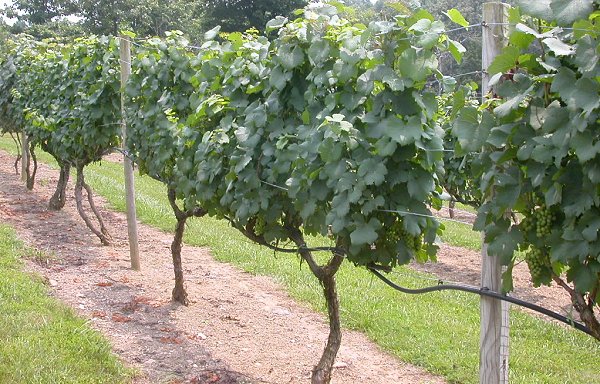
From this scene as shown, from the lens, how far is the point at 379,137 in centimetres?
345

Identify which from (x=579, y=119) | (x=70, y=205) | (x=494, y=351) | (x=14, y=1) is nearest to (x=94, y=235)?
(x=70, y=205)

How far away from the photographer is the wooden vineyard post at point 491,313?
312cm

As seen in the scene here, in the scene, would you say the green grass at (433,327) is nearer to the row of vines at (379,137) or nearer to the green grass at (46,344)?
the row of vines at (379,137)

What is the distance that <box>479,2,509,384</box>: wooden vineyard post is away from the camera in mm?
3117

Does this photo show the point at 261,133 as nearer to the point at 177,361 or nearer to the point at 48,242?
the point at 177,361

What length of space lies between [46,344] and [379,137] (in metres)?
3.05

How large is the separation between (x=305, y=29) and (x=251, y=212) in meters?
1.10

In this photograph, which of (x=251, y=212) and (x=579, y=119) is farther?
(x=251, y=212)

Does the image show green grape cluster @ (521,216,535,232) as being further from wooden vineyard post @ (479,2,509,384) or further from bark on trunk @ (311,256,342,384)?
bark on trunk @ (311,256,342,384)

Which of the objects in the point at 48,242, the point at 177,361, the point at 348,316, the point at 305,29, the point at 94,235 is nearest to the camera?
the point at 305,29

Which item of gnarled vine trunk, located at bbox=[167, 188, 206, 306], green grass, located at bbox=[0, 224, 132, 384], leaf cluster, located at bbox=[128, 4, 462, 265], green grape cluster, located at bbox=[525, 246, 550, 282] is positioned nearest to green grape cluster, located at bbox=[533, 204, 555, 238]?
green grape cluster, located at bbox=[525, 246, 550, 282]

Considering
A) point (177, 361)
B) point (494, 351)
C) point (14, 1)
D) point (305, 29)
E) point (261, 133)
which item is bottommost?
point (177, 361)

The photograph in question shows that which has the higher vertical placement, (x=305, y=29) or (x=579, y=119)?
(x=305, y=29)

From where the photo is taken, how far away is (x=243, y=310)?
7102 millimetres
